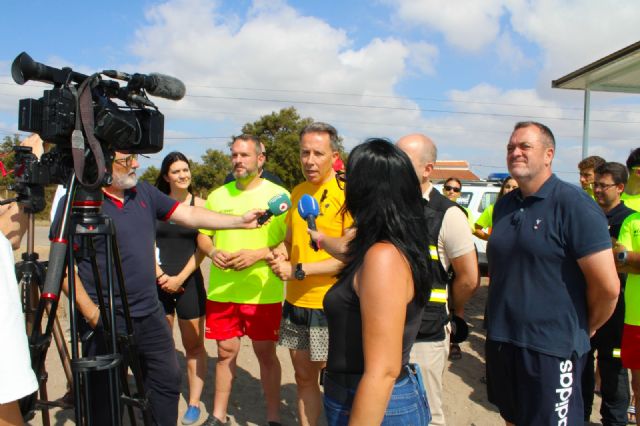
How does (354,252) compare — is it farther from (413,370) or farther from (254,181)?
(254,181)

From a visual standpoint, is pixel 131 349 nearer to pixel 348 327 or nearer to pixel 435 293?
pixel 348 327

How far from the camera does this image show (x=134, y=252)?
3.02 m

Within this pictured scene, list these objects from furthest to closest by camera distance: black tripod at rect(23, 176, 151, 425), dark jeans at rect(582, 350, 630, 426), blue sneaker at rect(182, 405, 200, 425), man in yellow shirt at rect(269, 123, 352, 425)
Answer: blue sneaker at rect(182, 405, 200, 425), dark jeans at rect(582, 350, 630, 426), man in yellow shirt at rect(269, 123, 352, 425), black tripod at rect(23, 176, 151, 425)

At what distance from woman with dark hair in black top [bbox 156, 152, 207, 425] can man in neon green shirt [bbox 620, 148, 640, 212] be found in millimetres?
3572

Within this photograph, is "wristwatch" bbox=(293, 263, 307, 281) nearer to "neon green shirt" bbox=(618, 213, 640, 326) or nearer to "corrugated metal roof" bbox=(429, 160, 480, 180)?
"neon green shirt" bbox=(618, 213, 640, 326)

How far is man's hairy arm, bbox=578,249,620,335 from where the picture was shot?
2.56 metres

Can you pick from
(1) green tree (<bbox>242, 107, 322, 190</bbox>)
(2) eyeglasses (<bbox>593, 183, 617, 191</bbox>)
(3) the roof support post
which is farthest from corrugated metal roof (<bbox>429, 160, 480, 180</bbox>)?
(2) eyeglasses (<bbox>593, 183, 617, 191</bbox>)

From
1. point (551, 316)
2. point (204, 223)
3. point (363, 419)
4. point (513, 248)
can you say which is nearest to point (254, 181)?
point (204, 223)

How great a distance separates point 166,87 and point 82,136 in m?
0.46

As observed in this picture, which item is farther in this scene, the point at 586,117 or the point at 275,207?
the point at 586,117

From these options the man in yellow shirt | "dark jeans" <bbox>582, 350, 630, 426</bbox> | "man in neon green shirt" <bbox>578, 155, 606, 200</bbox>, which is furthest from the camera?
"man in neon green shirt" <bbox>578, 155, 606, 200</bbox>

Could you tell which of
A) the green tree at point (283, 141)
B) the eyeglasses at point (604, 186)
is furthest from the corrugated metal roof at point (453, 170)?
the eyeglasses at point (604, 186)

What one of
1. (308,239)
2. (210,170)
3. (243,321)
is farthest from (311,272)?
(210,170)

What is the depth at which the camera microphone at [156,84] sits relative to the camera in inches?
81.6
